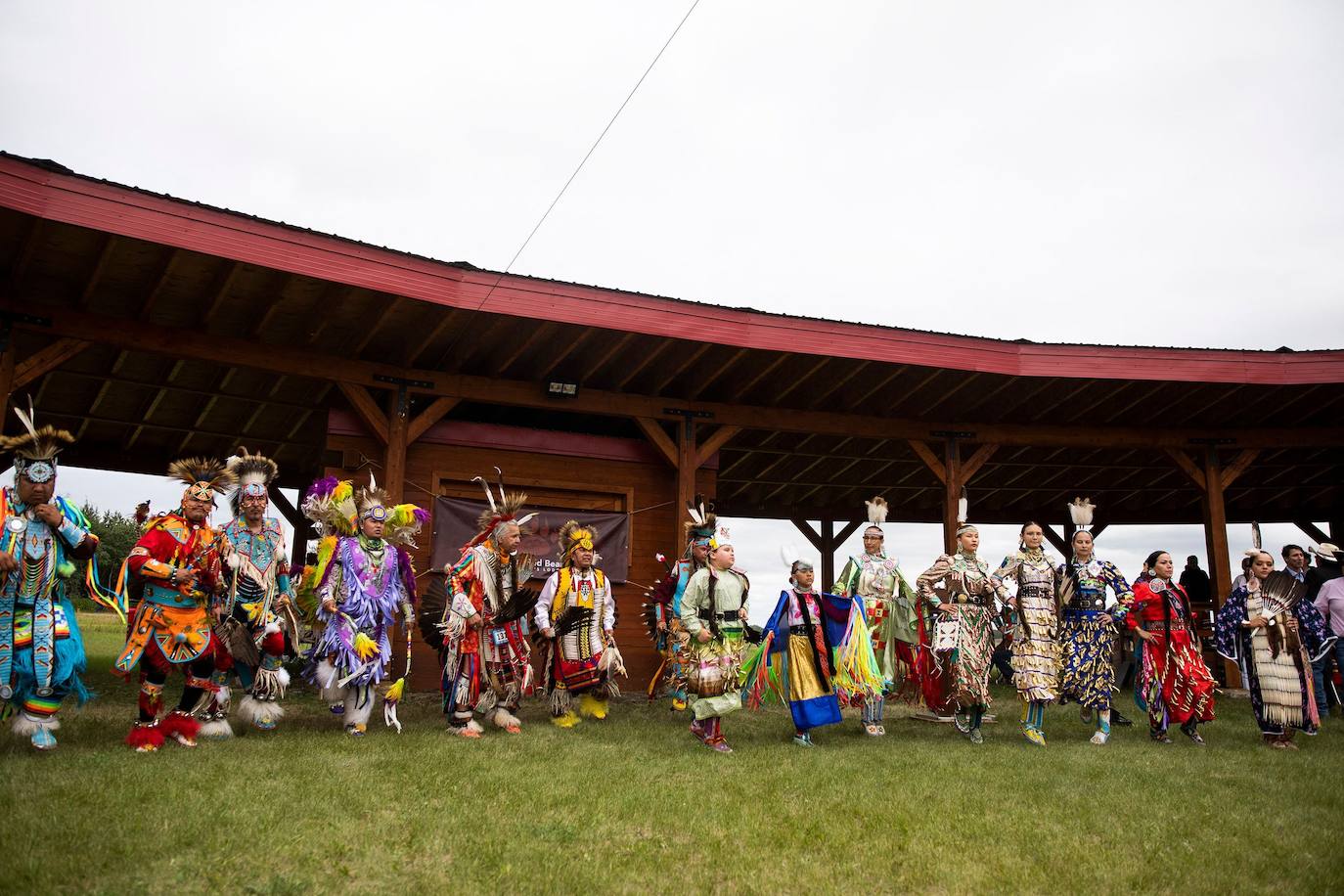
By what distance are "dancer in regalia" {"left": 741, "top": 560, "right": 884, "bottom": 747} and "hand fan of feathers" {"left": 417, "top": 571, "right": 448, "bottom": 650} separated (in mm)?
2559

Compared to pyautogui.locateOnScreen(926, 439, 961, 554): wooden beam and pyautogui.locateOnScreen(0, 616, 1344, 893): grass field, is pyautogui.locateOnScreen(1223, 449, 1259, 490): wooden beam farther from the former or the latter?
pyautogui.locateOnScreen(0, 616, 1344, 893): grass field

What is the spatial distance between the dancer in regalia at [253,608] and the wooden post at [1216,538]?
11.1 meters

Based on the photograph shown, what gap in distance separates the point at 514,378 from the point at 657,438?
1.86 metres

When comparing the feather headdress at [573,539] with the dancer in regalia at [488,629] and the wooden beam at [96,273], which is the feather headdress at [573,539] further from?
the wooden beam at [96,273]

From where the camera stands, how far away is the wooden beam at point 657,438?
10.9 meters

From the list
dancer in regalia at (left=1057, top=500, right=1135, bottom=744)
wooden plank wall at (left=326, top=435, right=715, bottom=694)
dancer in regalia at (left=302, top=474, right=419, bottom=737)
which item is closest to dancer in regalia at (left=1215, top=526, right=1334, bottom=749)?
dancer in regalia at (left=1057, top=500, right=1135, bottom=744)

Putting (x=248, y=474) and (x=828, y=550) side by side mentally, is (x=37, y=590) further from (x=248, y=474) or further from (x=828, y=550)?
(x=828, y=550)

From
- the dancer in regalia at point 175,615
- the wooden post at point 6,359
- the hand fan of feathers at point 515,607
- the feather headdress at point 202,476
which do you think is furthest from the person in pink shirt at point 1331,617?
the wooden post at point 6,359

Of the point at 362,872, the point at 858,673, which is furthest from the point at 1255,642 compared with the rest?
the point at 362,872

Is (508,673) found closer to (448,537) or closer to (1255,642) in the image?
(448,537)

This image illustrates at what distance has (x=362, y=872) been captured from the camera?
3.93 metres

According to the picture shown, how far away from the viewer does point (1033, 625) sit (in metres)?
7.66

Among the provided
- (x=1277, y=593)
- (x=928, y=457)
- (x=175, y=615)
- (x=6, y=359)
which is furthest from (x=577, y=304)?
(x=1277, y=593)

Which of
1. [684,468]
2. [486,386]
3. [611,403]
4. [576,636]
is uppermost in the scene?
[486,386]
